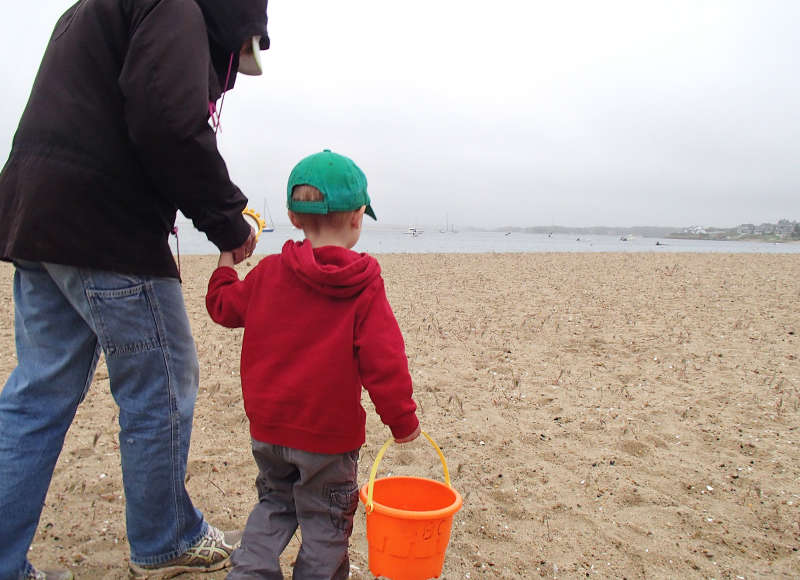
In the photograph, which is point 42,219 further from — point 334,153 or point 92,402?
point 92,402

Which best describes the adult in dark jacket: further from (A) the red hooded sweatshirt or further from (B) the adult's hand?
(A) the red hooded sweatshirt

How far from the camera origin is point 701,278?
522 inches

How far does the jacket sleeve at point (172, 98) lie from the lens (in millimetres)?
1672

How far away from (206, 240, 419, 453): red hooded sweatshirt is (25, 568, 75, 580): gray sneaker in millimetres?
966

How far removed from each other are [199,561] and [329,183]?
1.56 metres

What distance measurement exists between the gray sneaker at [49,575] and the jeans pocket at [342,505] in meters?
1.06

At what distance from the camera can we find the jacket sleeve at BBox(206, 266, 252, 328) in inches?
80.2

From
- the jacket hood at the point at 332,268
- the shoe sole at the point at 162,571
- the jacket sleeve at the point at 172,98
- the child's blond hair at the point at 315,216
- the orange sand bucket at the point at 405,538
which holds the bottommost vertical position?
the shoe sole at the point at 162,571

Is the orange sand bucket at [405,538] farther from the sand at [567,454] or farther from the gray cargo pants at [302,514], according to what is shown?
the sand at [567,454]

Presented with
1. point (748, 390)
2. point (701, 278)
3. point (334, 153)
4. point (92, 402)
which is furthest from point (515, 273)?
point (334, 153)

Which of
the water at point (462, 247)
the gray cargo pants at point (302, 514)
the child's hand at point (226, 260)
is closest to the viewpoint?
the gray cargo pants at point (302, 514)

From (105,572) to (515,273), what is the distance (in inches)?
558

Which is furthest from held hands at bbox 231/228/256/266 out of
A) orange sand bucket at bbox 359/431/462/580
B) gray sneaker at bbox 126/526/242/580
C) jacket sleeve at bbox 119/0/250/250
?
gray sneaker at bbox 126/526/242/580

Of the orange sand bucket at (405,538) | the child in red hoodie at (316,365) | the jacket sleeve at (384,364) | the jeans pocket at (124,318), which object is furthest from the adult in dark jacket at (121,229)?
the orange sand bucket at (405,538)
